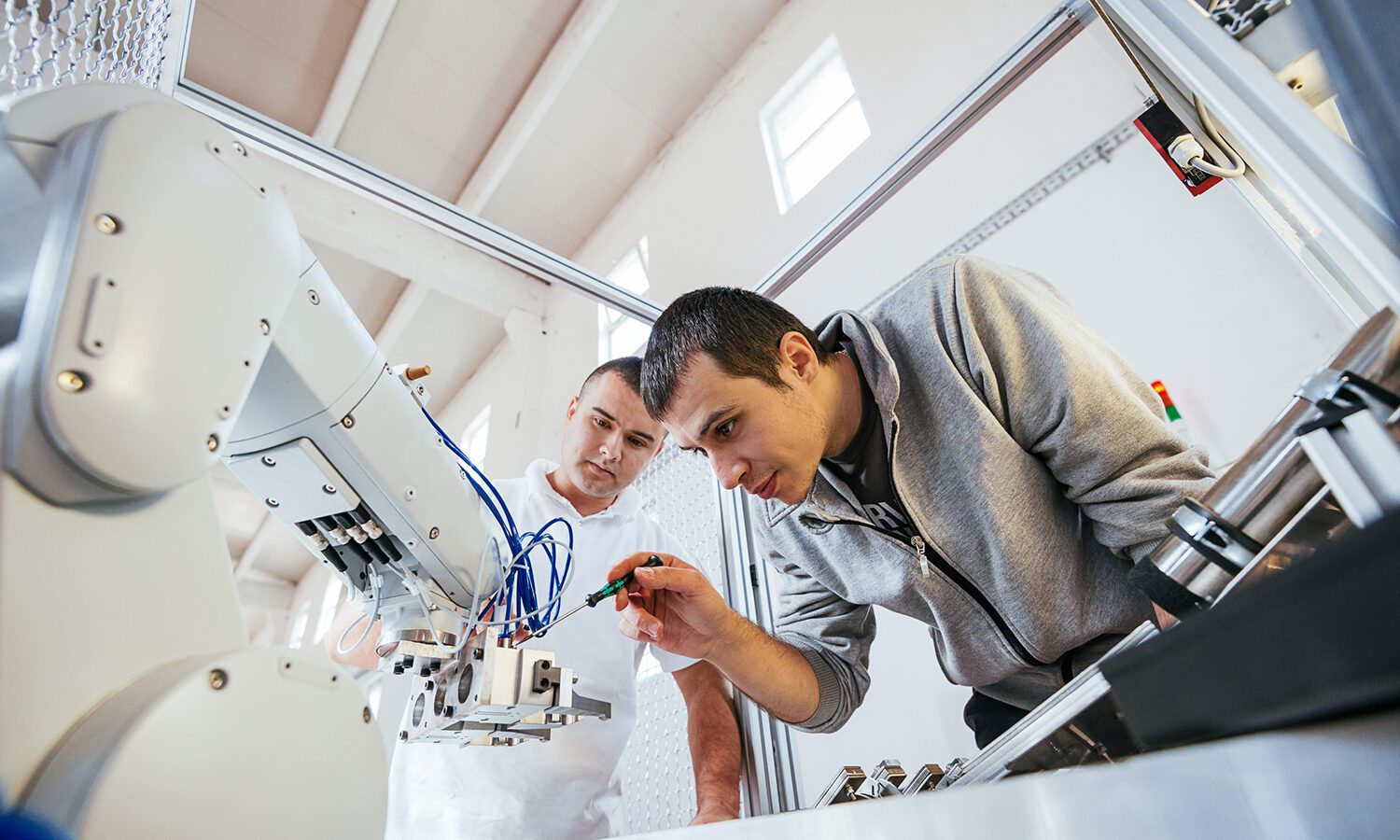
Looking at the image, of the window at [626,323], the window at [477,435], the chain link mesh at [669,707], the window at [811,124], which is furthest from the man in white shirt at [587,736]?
the window at [477,435]

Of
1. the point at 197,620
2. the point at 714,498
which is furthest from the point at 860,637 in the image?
the point at 197,620

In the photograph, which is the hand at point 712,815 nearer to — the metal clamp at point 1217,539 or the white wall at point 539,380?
the metal clamp at point 1217,539

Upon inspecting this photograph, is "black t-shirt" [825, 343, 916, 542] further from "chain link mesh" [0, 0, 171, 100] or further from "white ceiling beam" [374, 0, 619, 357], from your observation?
"white ceiling beam" [374, 0, 619, 357]

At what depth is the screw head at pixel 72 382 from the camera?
0.39 m

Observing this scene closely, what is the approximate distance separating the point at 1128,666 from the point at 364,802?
1.67 ft

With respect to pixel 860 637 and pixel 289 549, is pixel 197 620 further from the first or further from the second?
pixel 289 549

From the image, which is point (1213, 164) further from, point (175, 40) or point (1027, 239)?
point (175, 40)

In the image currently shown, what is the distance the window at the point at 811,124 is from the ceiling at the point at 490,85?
0.59 meters

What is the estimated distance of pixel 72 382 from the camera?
0.39 meters

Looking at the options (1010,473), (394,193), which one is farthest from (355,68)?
(1010,473)

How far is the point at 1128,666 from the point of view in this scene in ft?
1.01

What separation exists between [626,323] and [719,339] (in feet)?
8.79

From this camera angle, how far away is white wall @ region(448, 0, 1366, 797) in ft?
4.53

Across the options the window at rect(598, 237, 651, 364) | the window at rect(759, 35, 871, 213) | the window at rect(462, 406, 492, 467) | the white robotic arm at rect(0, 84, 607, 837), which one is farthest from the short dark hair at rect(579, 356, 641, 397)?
the window at rect(462, 406, 492, 467)
